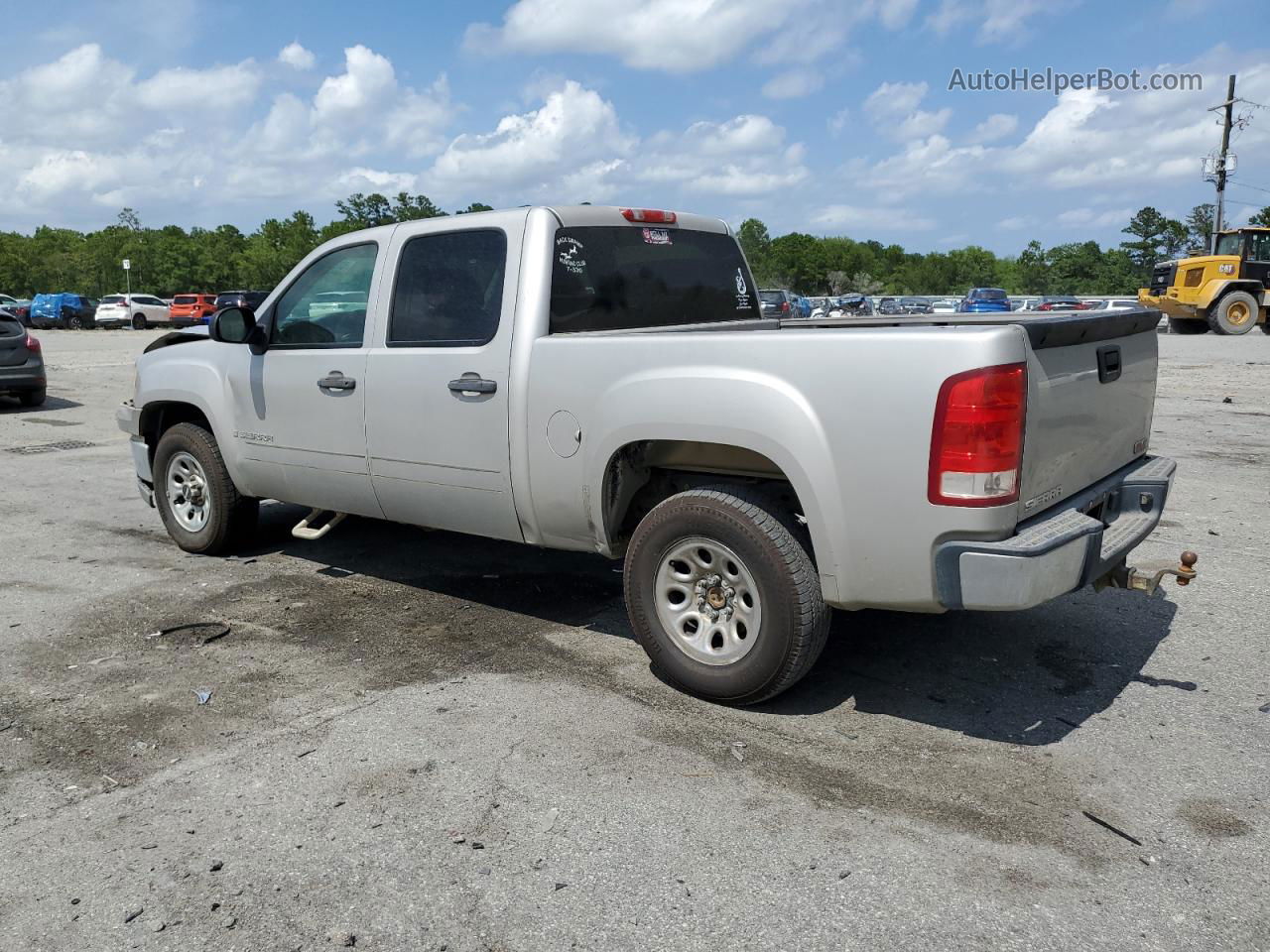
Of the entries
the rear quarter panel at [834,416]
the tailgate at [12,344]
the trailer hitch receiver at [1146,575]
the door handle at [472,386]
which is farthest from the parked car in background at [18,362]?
the trailer hitch receiver at [1146,575]

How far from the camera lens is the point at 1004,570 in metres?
3.46

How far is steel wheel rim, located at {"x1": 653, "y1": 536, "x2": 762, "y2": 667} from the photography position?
161 inches

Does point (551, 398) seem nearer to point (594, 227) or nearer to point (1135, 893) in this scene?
point (594, 227)

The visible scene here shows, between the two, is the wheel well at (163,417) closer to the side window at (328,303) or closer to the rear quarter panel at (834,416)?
the side window at (328,303)

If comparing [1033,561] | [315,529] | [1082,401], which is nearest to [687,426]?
[1033,561]

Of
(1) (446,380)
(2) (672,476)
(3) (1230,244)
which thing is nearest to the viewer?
(2) (672,476)

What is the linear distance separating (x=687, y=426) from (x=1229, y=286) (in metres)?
32.2

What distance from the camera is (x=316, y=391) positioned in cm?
552

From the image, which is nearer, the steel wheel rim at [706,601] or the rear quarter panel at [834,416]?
the rear quarter panel at [834,416]

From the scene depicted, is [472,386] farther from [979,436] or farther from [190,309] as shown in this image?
[190,309]

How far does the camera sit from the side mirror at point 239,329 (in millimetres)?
5750

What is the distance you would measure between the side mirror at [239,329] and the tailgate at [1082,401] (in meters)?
4.14

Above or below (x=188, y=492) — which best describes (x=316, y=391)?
above

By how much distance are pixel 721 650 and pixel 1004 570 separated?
47.2 inches
